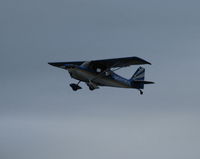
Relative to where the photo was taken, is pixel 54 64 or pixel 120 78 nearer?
pixel 120 78

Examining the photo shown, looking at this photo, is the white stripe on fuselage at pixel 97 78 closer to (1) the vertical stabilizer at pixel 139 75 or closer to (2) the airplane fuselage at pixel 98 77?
(2) the airplane fuselage at pixel 98 77

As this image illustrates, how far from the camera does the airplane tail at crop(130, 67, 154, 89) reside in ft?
217

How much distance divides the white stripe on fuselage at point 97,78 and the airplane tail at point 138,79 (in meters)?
0.89

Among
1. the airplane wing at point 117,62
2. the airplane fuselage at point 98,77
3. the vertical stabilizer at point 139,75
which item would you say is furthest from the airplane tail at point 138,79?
the airplane wing at point 117,62

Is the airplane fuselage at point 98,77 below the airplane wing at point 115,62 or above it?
below

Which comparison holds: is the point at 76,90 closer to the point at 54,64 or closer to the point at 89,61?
the point at 89,61

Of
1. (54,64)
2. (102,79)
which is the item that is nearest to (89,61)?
(102,79)

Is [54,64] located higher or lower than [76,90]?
higher

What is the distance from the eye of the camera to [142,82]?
2537 inches

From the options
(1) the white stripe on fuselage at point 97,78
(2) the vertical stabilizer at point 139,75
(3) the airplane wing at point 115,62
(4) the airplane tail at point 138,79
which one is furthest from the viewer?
(2) the vertical stabilizer at point 139,75

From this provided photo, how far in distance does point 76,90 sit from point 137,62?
238 inches

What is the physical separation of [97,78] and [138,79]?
6499 mm

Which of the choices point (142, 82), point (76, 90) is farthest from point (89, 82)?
point (142, 82)

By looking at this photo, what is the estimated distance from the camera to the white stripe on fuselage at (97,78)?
200 ft
